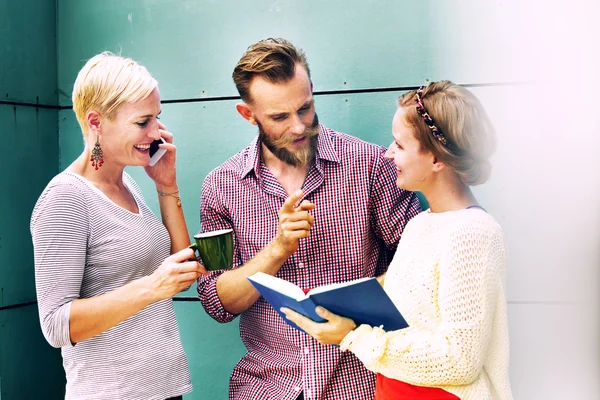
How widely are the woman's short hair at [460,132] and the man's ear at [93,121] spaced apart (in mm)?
1005

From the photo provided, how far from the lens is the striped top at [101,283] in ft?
6.19

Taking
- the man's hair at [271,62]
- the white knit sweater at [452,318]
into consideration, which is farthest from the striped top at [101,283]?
the white knit sweater at [452,318]

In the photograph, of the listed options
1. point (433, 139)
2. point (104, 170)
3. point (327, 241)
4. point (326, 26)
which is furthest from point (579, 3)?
point (326, 26)

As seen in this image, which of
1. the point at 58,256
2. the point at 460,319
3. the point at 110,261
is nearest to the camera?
the point at 460,319

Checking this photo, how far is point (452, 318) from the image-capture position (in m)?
1.53

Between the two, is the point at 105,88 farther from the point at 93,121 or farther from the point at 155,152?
the point at 155,152

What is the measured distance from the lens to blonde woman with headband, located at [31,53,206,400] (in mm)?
1894

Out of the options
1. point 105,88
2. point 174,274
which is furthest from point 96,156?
point 174,274

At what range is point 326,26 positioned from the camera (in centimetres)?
249

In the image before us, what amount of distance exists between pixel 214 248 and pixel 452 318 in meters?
0.72

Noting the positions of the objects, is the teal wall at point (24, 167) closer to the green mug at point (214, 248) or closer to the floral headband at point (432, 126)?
the green mug at point (214, 248)

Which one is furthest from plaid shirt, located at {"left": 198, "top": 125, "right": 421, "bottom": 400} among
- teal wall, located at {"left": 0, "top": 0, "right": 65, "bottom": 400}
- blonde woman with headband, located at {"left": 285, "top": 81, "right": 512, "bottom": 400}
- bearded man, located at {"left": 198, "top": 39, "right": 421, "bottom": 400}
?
teal wall, located at {"left": 0, "top": 0, "right": 65, "bottom": 400}

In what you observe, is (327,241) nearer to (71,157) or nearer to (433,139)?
(433,139)

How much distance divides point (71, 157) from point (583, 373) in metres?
2.52
